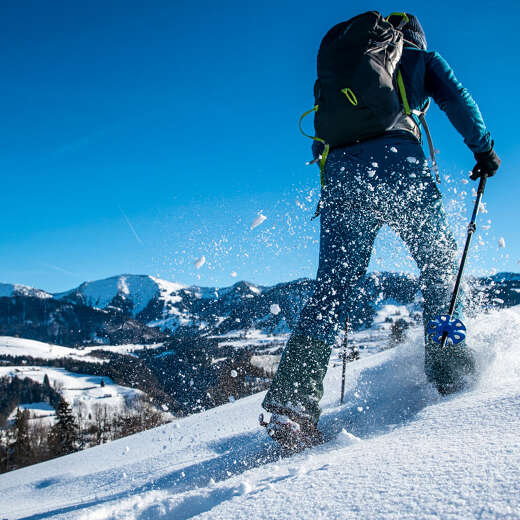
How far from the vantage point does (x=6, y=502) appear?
11.7ft

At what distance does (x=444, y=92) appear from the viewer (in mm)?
2164

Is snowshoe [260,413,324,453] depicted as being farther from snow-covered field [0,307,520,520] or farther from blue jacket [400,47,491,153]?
blue jacket [400,47,491,153]

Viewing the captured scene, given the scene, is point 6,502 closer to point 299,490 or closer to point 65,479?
point 65,479

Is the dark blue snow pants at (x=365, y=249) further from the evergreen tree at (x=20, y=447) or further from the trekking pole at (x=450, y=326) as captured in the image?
the evergreen tree at (x=20, y=447)

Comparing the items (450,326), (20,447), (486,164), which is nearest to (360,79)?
(486,164)

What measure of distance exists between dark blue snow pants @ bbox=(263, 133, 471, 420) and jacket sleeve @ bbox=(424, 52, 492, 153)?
0.88ft

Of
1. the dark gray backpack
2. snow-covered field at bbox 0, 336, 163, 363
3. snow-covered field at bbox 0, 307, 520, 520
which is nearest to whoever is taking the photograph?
snow-covered field at bbox 0, 307, 520, 520

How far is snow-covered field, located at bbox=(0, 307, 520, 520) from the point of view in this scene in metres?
0.83

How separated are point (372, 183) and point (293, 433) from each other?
1.45 m

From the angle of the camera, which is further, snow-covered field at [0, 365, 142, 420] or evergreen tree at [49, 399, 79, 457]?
snow-covered field at [0, 365, 142, 420]

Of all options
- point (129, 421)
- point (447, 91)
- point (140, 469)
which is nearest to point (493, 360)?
point (447, 91)

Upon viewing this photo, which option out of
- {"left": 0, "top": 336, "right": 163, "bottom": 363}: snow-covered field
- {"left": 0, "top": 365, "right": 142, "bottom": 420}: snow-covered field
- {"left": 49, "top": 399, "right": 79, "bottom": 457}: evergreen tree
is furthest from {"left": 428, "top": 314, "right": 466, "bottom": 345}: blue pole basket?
{"left": 0, "top": 336, "right": 163, "bottom": 363}: snow-covered field

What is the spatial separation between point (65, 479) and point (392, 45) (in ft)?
14.9

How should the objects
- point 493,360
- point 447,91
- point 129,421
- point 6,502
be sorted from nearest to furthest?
point 493,360 < point 447,91 < point 6,502 < point 129,421
